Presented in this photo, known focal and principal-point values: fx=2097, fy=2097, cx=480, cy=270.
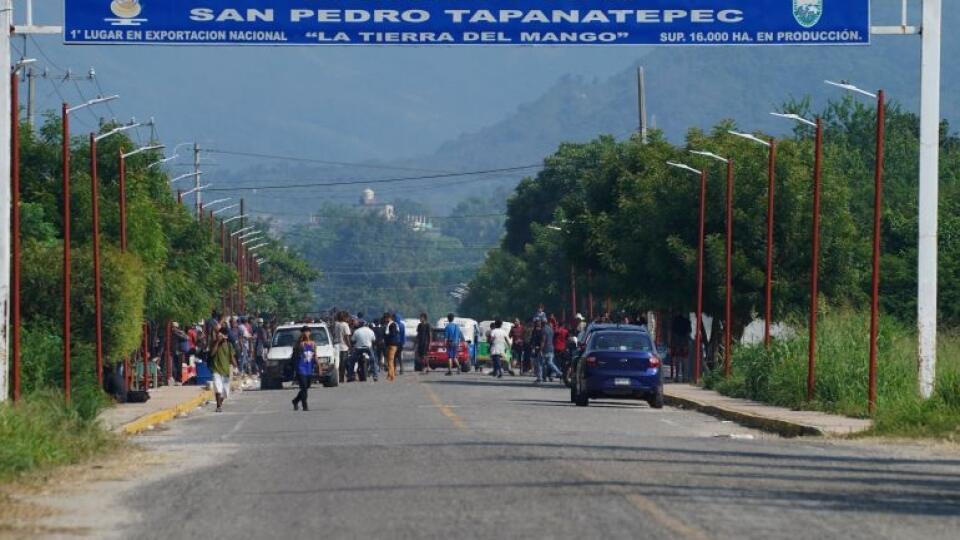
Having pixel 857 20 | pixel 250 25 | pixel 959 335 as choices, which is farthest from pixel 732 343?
pixel 250 25

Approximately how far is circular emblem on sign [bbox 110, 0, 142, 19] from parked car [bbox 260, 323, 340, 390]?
65.4 feet

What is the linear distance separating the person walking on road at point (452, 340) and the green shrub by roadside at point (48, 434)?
122 feet

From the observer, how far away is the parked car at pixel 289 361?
52094mm

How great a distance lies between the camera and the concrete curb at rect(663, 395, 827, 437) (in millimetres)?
29734

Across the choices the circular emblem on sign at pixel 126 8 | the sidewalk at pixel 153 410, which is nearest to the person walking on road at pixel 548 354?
the sidewalk at pixel 153 410

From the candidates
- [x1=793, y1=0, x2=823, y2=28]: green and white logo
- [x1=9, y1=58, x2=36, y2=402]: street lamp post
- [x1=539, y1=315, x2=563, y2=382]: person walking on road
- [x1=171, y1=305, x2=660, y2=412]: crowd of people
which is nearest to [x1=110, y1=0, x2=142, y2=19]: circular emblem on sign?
[x1=9, y1=58, x2=36, y2=402]: street lamp post

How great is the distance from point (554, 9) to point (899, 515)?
699 inches

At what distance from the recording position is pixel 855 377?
36.2 metres

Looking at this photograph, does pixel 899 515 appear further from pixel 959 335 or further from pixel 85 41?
pixel 959 335

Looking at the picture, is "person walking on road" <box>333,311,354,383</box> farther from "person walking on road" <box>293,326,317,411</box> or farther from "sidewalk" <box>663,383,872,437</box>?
"person walking on road" <box>293,326,317,411</box>

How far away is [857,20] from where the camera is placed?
110ft

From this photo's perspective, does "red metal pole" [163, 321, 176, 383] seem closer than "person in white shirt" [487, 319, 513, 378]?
Yes

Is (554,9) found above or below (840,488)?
above

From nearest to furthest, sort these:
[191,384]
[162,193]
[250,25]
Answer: [250,25] → [191,384] → [162,193]
